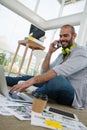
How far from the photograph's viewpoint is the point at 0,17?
4.14 meters

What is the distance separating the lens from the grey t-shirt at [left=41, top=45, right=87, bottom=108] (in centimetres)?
141

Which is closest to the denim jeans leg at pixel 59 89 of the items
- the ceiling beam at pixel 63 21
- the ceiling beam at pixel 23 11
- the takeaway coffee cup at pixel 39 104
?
the takeaway coffee cup at pixel 39 104

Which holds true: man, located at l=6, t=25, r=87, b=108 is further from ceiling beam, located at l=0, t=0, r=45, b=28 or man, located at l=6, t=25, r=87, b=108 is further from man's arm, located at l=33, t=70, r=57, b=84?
ceiling beam, located at l=0, t=0, r=45, b=28

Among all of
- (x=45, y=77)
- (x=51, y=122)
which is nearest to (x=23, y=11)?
(x=45, y=77)

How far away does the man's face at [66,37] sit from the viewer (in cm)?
177

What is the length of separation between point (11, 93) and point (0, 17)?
3281 millimetres

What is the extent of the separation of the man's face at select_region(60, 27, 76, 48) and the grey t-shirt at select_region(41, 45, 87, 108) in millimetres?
198

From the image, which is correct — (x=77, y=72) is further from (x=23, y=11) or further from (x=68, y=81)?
(x=23, y=11)

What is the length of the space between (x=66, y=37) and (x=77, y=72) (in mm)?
405

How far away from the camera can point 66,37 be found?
5.81 ft

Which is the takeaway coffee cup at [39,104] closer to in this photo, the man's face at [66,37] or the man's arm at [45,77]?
the man's arm at [45,77]

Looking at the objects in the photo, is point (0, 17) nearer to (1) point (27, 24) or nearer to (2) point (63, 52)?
(1) point (27, 24)

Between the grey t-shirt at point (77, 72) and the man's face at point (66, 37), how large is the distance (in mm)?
198

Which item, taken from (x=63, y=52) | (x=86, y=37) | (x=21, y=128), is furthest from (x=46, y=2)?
(x=21, y=128)
